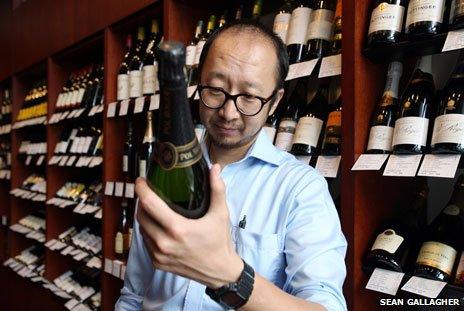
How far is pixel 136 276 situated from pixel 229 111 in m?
0.45

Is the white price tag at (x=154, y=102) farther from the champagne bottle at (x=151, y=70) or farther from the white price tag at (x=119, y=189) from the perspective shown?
the white price tag at (x=119, y=189)

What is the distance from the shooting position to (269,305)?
55 cm

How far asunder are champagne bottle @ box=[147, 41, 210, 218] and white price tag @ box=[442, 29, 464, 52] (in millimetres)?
771

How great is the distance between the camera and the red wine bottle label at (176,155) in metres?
0.54

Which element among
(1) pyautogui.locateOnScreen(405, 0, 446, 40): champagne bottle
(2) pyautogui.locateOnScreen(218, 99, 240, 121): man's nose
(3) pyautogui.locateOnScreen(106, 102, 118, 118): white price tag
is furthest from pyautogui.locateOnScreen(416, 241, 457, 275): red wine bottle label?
(3) pyautogui.locateOnScreen(106, 102, 118, 118): white price tag

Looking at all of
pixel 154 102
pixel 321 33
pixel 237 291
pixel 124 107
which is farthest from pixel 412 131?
pixel 124 107

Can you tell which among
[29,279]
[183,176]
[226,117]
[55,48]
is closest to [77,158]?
[55,48]

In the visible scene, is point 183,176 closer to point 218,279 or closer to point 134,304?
point 218,279

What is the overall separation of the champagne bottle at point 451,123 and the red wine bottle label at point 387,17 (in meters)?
0.25

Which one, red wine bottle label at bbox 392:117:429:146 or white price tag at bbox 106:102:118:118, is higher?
white price tag at bbox 106:102:118:118

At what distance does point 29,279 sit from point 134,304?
269 centimetres

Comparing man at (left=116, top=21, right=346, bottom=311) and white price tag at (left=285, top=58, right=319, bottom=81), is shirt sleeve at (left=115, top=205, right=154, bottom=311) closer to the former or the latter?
man at (left=116, top=21, right=346, bottom=311)

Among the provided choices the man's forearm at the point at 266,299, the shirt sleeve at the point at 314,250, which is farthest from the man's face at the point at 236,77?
the man's forearm at the point at 266,299

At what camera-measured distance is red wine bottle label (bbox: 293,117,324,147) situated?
1388mm
